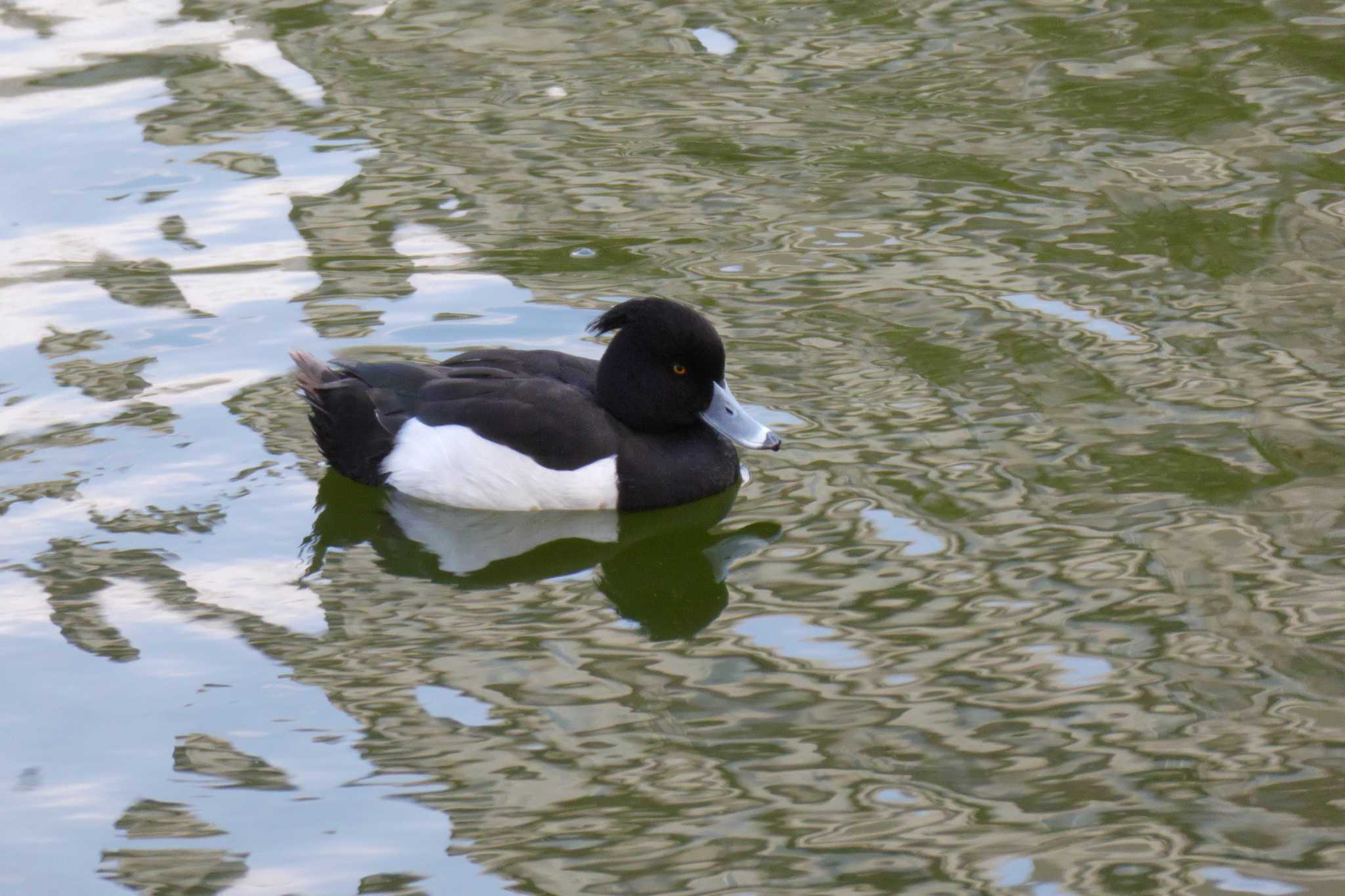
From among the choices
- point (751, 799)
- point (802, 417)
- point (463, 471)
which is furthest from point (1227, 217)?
point (751, 799)

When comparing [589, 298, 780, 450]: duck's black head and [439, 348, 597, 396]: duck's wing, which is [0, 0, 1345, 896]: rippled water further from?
[439, 348, 597, 396]: duck's wing

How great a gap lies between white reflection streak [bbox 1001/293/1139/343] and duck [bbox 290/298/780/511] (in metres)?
1.76

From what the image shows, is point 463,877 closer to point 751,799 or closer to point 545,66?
point 751,799

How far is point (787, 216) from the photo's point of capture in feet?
30.7

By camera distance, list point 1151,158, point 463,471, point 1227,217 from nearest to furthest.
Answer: point 463,471, point 1227,217, point 1151,158

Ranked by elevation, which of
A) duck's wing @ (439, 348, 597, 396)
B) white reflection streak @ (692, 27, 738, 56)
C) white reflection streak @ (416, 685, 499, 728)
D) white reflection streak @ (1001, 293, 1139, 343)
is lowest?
white reflection streak @ (416, 685, 499, 728)

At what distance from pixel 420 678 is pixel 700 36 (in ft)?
24.9

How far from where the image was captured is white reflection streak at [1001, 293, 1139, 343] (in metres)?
7.82

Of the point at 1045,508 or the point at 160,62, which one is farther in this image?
the point at 160,62

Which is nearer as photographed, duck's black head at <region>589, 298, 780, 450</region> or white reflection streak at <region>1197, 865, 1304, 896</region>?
white reflection streak at <region>1197, 865, 1304, 896</region>

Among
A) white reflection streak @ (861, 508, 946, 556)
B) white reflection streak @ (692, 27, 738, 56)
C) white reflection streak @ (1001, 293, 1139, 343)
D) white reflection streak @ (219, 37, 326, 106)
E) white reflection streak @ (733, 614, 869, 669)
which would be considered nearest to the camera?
white reflection streak @ (733, 614, 869, 669)

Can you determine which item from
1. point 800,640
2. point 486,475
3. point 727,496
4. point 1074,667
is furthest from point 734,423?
point 1074,667

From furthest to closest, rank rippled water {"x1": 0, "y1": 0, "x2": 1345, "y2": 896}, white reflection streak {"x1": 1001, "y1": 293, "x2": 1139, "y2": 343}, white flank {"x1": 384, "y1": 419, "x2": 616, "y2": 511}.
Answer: white reflection streak {"x1": 1001, "y1": 293, "x2": 1139, "y2": 343}, white flank {"x1": 384, "y1": 419, "x2": 616, "y2": 511}, rippled water {"x1": 0, "y1": 0, "x2": 1345, "y2": 896}

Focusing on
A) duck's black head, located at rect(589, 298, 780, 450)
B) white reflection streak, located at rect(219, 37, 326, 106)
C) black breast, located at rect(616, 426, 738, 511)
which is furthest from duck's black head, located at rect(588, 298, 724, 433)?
white reflection streak, located at rect(219, 37, 326, 106)
